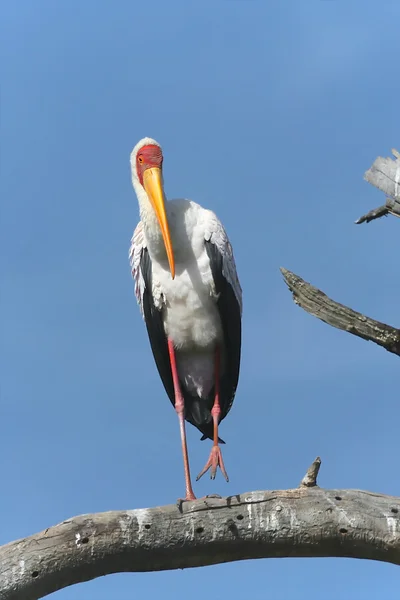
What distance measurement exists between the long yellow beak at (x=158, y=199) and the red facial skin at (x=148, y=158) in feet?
0.26

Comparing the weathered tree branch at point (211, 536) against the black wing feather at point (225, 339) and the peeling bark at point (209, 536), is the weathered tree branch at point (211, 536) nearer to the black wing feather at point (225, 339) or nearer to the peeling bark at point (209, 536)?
the peeling bark at point (209, 536)

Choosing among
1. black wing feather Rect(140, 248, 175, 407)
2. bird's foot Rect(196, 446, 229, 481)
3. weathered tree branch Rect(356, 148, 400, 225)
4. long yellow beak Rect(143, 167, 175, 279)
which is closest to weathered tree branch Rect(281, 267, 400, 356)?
weathered tree branch Rect(356, 148, 400, 225)

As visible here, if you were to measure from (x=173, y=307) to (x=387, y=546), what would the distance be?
3257mm

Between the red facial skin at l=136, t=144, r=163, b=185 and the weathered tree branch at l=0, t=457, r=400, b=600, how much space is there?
3.79 m

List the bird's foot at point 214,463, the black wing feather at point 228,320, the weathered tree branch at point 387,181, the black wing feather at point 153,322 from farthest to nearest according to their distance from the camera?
1. the black wing feather at point 153,322
2. the black wing feather at point 228,320
3. the bird's foot at point 214,463
4. the weathered tree branch at point 387,181

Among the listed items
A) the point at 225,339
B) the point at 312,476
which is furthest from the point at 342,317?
the point at 225,339

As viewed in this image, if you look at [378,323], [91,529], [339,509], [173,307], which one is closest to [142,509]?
[91,529]

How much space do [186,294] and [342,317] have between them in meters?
2.50

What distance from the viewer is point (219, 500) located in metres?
6.37

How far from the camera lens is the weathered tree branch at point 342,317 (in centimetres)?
617

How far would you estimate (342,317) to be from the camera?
6.21m

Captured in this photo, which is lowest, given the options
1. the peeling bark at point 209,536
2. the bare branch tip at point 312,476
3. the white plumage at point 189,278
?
the peeling bark at point 209,536

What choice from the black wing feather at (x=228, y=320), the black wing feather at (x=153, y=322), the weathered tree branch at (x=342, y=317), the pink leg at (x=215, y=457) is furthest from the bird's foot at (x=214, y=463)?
the weathered tree branch at (x=342, y=317)

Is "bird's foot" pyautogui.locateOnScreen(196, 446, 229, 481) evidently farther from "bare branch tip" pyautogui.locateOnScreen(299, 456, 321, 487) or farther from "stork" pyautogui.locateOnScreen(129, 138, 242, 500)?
"bare branch tip" pyautogui.locateOnScreen(299, 456, 321, 487)
